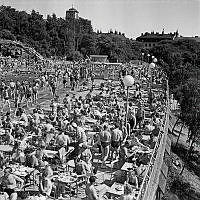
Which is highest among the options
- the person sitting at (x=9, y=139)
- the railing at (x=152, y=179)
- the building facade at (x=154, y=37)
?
the building facade at (x=154, y=37)

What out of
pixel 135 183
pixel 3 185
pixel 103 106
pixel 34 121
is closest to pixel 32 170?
pixel 3 185

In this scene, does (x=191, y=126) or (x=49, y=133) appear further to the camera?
(x=191, y=126)

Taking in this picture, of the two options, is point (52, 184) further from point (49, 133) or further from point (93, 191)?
point (49, 133)

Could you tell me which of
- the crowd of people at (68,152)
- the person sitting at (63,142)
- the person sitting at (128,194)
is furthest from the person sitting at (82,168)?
the person sitting at (128,194)

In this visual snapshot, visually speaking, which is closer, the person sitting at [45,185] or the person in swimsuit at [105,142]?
the person sitting at [45,185]

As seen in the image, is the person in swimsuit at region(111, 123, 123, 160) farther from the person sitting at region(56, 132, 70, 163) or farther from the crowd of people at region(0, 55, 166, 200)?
the person sitting at region(56, 132, 70, 163)

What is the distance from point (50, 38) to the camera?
97.8 metres

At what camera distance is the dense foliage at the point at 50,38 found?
306 feet

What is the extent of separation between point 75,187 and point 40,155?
1359mm

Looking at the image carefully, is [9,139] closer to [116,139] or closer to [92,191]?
[116,139]

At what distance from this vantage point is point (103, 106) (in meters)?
19.9

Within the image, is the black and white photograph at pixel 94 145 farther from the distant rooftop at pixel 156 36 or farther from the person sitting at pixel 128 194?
the distant rooftop at pixel 156 36

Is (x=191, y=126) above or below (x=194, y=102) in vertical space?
below

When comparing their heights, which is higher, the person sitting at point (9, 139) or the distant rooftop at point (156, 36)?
the distant rooftop at point (156, 36)
